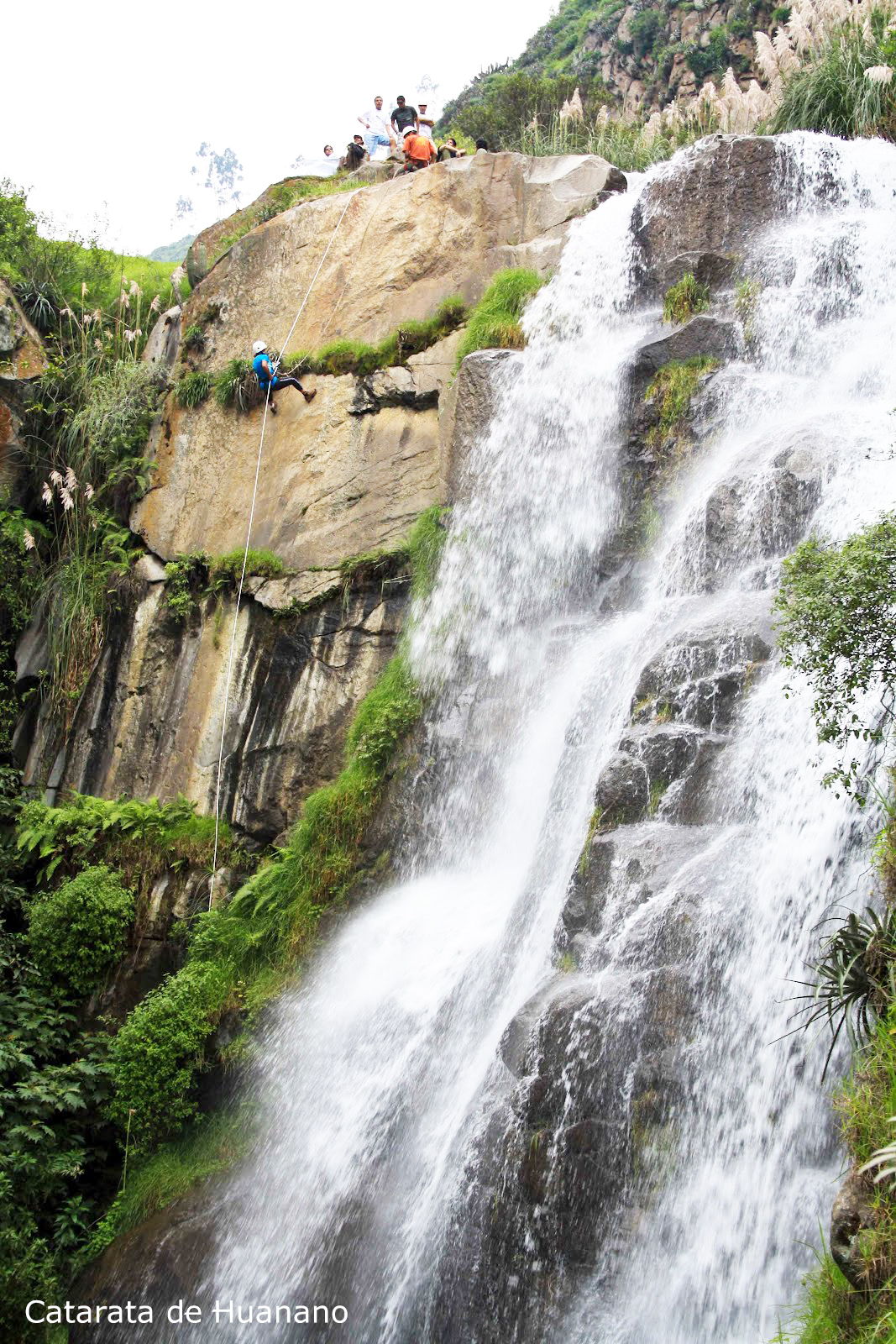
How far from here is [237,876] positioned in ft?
37.9

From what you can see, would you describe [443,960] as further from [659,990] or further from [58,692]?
[58,692]

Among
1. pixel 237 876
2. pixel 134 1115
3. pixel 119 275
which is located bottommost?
pixel 134 1115

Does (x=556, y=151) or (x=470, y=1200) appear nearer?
(x=470, y=1200)

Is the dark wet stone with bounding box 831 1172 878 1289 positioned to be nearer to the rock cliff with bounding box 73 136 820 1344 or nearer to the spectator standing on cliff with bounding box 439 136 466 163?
the rock cliff with bounding box 73 136 820 1344

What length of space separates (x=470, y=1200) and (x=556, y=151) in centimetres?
1622

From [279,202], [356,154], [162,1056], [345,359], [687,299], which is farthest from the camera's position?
[356,154]

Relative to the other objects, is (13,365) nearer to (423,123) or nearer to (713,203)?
(423,123)

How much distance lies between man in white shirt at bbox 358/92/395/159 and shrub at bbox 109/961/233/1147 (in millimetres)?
14271

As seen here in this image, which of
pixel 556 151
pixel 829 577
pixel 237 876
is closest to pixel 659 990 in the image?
pixel 829 577

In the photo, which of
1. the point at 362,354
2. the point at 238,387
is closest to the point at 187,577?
the point at 238,387

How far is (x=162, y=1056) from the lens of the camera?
9.64 meters

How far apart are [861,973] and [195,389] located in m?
12.1

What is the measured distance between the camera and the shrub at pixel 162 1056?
31.2 ft

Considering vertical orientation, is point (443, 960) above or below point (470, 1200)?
above
